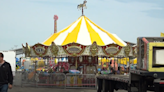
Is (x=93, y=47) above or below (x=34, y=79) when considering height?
above

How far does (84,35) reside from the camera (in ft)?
84.1

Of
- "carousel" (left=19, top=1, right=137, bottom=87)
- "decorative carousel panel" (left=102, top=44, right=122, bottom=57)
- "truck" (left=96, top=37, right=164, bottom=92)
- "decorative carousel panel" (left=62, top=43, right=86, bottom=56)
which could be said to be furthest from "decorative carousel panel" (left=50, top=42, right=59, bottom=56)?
"truck" (left=96, top=37, right=164, bottom=92)

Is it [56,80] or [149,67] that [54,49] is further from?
[149,67]

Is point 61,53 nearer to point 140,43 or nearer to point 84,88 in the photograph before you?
point 84,88

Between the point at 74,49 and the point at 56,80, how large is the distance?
9.67 ft

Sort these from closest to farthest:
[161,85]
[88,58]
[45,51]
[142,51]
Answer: [161,85] → [142,51] → [45,51] → [88,58]

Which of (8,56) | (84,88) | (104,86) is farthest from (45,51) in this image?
(104,86)

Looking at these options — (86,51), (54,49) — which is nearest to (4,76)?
(54,49)

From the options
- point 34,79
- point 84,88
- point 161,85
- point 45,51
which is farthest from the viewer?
point 45,51

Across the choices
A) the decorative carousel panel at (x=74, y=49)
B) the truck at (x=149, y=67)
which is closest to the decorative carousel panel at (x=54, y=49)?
the decorative carousel panel at (x=74, y=49)

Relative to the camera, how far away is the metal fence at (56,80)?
2120 centimetres

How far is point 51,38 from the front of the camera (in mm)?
27484

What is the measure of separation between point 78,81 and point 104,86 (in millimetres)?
7854

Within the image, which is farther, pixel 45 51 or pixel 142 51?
pixel 45 51
